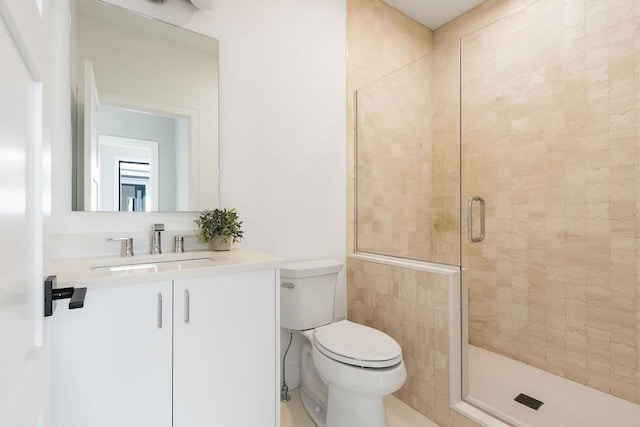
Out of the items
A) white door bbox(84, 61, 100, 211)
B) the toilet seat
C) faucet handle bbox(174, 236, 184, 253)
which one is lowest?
the toilet seat

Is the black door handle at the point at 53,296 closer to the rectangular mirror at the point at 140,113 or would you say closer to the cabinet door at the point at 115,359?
the cabinet door at the point at 115,359

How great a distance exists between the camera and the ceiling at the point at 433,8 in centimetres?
243

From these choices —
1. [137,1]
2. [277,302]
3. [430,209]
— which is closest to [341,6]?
[137,1]

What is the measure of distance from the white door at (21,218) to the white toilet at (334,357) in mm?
1063

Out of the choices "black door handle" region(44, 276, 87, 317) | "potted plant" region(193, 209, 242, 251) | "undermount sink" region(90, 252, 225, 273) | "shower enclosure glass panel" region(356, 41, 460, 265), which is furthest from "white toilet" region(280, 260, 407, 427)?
"black door handle" region(44, 276, 87, 317)

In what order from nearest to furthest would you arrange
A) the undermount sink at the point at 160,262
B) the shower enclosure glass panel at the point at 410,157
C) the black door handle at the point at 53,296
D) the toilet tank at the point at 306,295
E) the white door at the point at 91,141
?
the black door handle at the point at 53,296, the undermount sink at the point at 160,262, the white door at the point at 91,141, the toilet tank at the point at 306,295, the shower enclosure glass panel at the point at 410,157

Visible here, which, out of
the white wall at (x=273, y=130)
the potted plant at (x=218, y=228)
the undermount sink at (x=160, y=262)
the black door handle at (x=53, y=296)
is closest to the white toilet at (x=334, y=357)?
the white wall at (x=273, y=130)

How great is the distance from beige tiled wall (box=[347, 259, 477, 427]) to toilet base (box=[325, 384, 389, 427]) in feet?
1.27

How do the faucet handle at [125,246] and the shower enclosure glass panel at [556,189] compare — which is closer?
the faucet handle at [125,246]

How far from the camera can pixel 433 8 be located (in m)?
2.50

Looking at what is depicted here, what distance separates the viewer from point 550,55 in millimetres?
2016

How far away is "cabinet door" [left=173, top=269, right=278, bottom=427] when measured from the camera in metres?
1.11

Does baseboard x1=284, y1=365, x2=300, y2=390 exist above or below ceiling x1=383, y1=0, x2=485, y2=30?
below

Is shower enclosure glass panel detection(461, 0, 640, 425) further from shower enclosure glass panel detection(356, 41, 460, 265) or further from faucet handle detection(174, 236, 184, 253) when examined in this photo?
faucet handle detection(174, 236, 184, 253)
